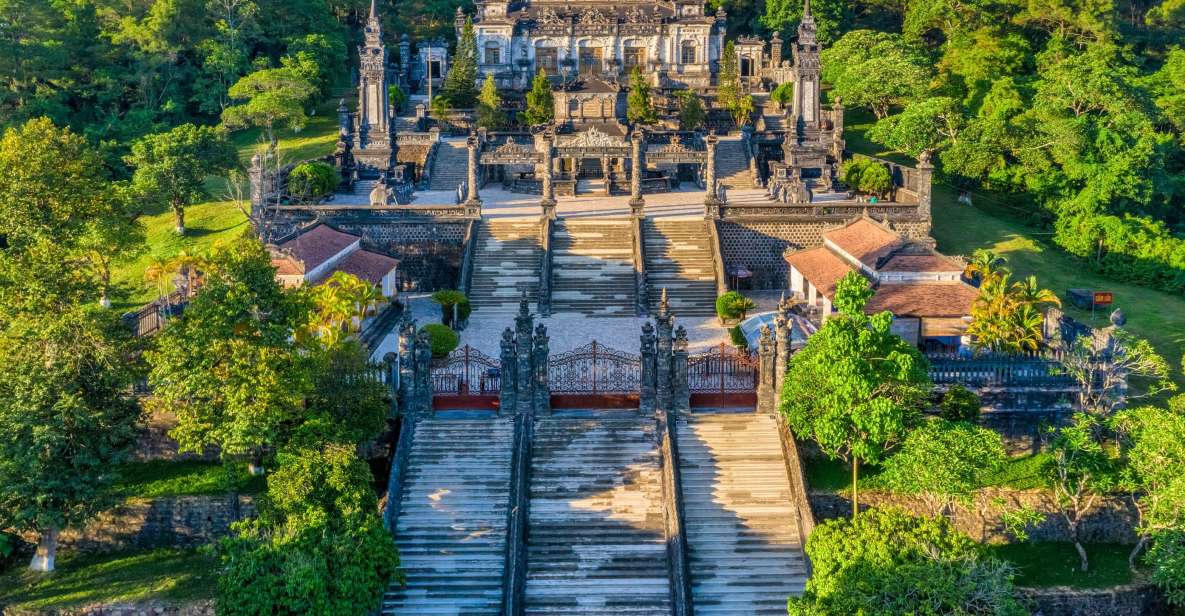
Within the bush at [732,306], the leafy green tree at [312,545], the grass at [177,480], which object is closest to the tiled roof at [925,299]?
the bush at [732,306]

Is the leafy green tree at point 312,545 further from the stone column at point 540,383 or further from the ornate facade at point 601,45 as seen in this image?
the ornate facade at point 601,45

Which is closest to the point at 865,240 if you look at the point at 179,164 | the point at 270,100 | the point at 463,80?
the point at 179,164

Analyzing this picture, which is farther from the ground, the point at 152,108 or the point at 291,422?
the point at 152,108

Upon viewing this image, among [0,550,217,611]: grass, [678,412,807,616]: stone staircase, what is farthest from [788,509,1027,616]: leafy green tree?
[0,550,217,611]: grass

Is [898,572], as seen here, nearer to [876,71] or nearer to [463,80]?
[876,71]

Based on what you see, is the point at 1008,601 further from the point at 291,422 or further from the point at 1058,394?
the point at 291,422

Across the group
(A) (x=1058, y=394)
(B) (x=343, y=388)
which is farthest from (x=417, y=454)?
(A) (x=1058, y=394)

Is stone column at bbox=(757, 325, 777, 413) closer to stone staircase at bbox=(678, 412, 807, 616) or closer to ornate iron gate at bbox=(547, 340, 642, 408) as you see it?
stone staircase at bbox=(678, 412, 807, 616)
